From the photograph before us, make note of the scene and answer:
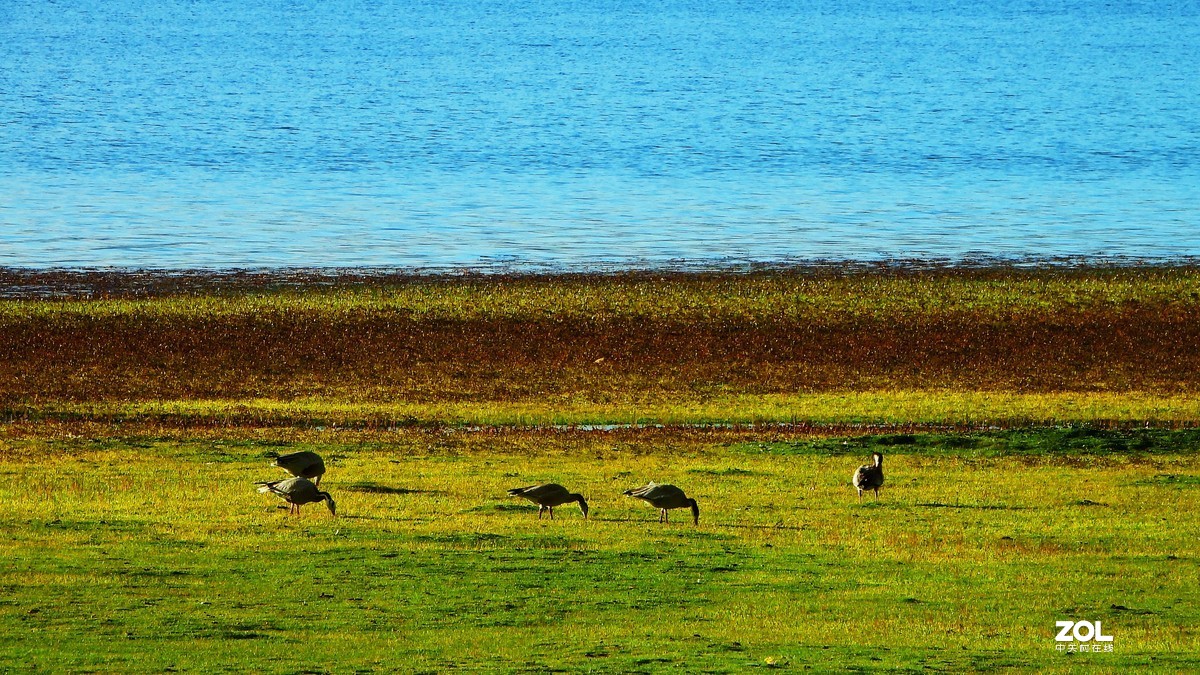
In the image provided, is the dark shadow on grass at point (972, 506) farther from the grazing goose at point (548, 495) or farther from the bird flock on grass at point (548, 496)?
the grazing goose at point (548, 495)

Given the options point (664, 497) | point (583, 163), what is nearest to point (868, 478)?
point (664, 497)

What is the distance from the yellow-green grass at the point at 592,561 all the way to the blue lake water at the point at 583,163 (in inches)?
1226

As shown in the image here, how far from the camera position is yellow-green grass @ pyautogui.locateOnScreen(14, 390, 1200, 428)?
31.4 meters

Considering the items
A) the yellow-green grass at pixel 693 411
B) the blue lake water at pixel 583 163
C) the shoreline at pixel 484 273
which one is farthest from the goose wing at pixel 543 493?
the blue lake water at pixel 583 163

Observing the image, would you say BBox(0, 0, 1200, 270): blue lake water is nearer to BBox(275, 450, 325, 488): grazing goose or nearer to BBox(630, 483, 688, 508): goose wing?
BBox(275, 450, 325, 488): grazing goose

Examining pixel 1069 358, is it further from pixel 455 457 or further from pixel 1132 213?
pixel 1132 213

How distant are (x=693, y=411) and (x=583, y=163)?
7453 cm

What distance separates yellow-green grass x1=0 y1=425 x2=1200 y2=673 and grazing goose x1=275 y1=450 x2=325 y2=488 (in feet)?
1.96

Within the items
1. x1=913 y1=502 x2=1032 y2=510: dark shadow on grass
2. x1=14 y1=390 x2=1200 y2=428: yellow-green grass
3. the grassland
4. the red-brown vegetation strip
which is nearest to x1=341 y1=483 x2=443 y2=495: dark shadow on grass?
the grassland

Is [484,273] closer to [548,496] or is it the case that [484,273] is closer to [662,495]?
[548,496]

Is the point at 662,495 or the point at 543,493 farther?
the point at 543,493

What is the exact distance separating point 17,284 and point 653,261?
21663 mm

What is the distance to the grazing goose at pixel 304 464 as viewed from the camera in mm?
21844

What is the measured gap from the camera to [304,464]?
2202 centimetres
